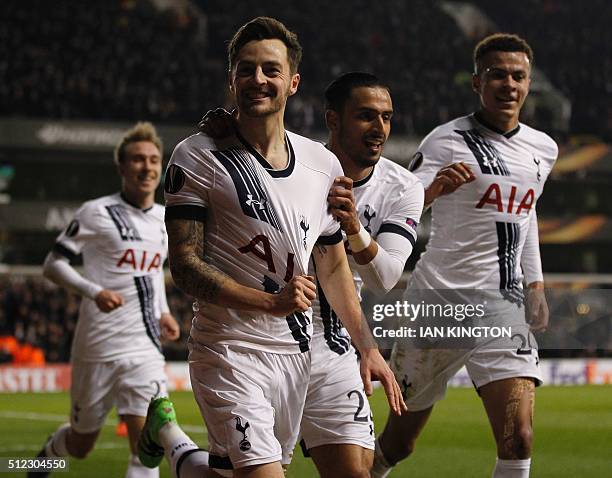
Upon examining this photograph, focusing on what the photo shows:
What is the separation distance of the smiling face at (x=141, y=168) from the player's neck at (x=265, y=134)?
146 inches

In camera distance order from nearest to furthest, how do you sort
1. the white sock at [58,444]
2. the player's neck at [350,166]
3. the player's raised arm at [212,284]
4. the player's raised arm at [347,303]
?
the player's raised arm at [212,284] < the player's raised arm at [347,303] < the player's neck at [350,166] < the white sock at [58,444]

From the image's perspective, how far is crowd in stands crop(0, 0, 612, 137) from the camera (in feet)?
96.5

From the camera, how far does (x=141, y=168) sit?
8055 mm

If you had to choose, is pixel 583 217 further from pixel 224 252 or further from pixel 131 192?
pixel 224 252

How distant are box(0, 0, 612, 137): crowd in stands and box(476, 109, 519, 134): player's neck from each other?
2326 cm

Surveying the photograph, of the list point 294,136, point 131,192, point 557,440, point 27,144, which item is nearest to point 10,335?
point 27,144

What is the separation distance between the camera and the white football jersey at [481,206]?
6.39 metres

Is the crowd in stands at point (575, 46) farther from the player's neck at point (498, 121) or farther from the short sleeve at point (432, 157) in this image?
the short sleeve at point (432, 157)

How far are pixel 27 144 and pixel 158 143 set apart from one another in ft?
72.1

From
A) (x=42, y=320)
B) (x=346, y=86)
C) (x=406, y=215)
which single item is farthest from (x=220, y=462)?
(x=42, y=320)

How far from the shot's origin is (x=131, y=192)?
27.1 feet

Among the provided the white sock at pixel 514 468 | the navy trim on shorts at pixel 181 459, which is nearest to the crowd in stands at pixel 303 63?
the white sock at pixel 514 468

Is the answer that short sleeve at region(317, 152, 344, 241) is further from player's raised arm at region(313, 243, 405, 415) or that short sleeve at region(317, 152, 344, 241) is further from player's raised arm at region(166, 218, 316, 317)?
player's raised arm at region(166, 218, 316, 317)

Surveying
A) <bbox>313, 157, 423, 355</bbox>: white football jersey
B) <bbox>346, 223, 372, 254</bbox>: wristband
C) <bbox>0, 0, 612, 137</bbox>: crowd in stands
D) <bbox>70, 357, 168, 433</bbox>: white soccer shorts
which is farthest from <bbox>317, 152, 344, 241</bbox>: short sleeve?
<bbox>0, 0, 612, 137</bbox>: crowd in stands
